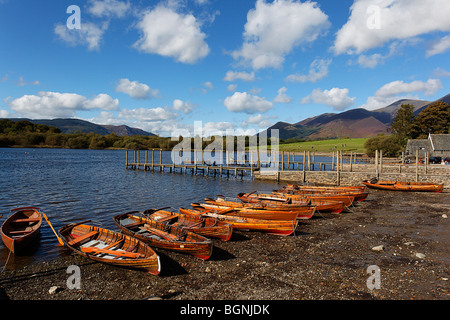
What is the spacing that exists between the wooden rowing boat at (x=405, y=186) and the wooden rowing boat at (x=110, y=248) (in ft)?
105

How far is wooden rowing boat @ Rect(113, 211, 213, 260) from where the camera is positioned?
12.2 meters

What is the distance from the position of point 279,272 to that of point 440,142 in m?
67.8

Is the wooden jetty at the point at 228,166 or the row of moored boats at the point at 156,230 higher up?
the wooden jetty at the point at 228,166

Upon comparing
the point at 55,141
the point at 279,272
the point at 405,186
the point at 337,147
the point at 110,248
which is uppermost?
the point at 55,141

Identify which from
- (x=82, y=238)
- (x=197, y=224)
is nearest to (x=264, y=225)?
(x=197, y=224)

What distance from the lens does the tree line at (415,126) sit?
74.1m

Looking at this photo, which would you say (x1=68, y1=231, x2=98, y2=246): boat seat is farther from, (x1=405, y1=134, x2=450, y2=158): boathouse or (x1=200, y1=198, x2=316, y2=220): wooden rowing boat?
(x1=405, y1=134, x2=450, y2=158): boathouse

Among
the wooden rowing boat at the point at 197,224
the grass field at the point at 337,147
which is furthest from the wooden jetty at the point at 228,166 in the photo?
the grass field at the point at 337,147

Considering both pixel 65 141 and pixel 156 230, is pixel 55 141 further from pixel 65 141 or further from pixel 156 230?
pixel 156 230

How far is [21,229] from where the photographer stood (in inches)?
619

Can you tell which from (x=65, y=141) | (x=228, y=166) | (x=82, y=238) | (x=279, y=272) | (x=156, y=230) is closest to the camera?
(x=279, y=272)

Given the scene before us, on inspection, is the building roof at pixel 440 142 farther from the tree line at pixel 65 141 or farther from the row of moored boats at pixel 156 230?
the tree line at pixel 65 141

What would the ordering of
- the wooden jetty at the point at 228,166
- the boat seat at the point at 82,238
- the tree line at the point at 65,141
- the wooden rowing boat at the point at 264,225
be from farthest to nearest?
the tree line at the point at 65,141 → the wooden jetty at the point at 228,166 → the wooden rowing boat at the point at 264,225 → the boat seat at the point at 82,238
